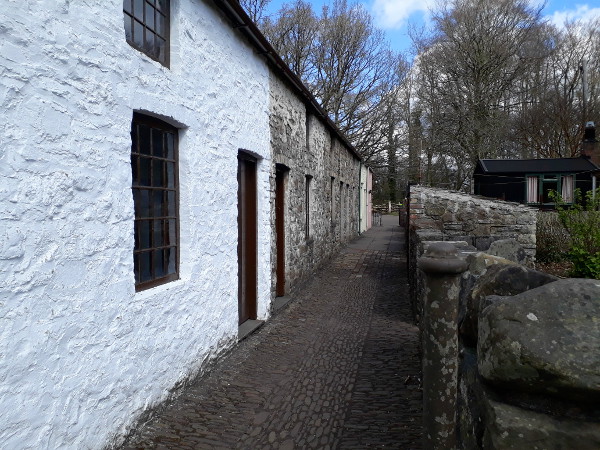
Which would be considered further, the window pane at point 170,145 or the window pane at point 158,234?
the window pane at point 170,145

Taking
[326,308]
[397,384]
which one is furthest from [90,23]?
[326,308]

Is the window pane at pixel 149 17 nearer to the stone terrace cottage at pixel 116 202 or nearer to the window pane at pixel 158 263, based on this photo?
the stone terrace cottage at pixel 116 202

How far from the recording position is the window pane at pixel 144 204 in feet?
12.8

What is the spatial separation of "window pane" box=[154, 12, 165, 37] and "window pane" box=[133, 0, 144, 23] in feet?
0.76

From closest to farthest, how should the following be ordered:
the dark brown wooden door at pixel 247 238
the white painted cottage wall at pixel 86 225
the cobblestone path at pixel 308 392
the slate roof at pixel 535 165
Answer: the white painted cottage wall at pixel 86 225, the cobblestone path at pixel 308 392, the dark brown wooden door at pixel 247 238, the slate roof at pixel 535 165

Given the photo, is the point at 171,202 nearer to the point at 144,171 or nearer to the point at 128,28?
the point at 144,171

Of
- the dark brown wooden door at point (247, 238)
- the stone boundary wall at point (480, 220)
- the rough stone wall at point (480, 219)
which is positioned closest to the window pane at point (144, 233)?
the dark brown wooden door at point (247, 238)

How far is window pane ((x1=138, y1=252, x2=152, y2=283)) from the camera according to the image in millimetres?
3932

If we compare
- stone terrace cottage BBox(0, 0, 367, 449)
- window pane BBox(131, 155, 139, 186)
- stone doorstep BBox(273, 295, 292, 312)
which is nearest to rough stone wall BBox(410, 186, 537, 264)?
stone doorstep BBox(273, 295, 292, 312)

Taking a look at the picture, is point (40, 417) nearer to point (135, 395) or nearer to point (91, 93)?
point (135, 395)

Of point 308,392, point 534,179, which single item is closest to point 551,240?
point 308,392

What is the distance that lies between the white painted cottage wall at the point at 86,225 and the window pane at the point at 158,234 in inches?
10.1

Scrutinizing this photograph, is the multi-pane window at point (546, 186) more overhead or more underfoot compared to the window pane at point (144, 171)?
more overhead

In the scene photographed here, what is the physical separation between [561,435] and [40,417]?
2.59m
